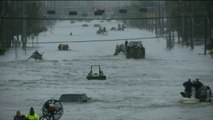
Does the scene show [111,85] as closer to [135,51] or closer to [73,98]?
[73,98]

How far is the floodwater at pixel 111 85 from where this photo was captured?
32.4 metres

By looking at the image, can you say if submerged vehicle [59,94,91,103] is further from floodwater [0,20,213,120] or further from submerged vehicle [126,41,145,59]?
submerged vehicle [126,41,145,59]

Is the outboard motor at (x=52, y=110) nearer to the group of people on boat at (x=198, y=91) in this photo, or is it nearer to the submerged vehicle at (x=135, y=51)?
the group of people on boat at (x=198, y=91)

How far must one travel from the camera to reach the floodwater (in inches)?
1275

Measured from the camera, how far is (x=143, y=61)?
2675 inches

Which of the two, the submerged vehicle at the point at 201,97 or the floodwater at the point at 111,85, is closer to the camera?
the floodwater at the point at 111,85

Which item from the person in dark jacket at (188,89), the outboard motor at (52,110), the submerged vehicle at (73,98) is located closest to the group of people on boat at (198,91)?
the person in dark jacket at (188,89)

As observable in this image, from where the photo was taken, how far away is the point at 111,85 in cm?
4553

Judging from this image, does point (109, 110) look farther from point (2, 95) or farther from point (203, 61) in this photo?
point (203, 61)

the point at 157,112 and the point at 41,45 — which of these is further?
the point at 41,45

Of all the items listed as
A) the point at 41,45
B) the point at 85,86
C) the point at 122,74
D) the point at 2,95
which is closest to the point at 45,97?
the point at 2,95

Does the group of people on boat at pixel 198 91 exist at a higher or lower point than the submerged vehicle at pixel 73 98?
higher

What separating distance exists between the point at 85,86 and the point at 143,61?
933 inches

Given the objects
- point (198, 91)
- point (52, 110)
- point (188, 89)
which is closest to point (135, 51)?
point (188, 89)
